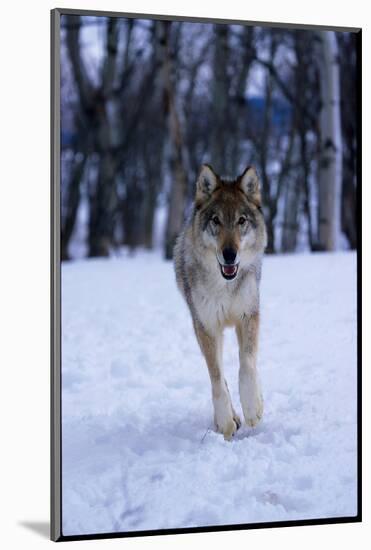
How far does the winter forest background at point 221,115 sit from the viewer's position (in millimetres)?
5203

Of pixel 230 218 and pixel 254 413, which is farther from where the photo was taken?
pixel 254 413

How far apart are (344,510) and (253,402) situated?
0.66m

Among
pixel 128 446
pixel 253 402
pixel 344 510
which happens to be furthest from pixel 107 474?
pixel 344 510

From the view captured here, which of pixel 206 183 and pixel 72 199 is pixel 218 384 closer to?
pixel 206 183

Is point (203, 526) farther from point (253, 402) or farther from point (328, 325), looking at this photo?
point (328, 325)

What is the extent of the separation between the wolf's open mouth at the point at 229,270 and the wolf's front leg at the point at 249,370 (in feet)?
0.75

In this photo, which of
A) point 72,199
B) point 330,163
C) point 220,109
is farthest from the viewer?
point 220,109

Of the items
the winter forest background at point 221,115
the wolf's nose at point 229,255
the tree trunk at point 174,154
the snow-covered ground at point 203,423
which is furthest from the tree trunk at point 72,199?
the wolf's nose at point 229,255

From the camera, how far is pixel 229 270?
337 centimetres

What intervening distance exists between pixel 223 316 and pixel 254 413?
1.46 ft

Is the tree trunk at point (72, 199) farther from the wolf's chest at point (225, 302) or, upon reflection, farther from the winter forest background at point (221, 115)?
the wolf's chest at point (225, 302)

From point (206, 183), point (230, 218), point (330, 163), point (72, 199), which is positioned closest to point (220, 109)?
point (72, 199)

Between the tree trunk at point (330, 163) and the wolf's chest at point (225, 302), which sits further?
the tree trunk at point (330, 163)

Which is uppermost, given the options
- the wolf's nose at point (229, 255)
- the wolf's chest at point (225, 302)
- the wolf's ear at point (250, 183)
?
the wolf's ear at point (250, 183)
